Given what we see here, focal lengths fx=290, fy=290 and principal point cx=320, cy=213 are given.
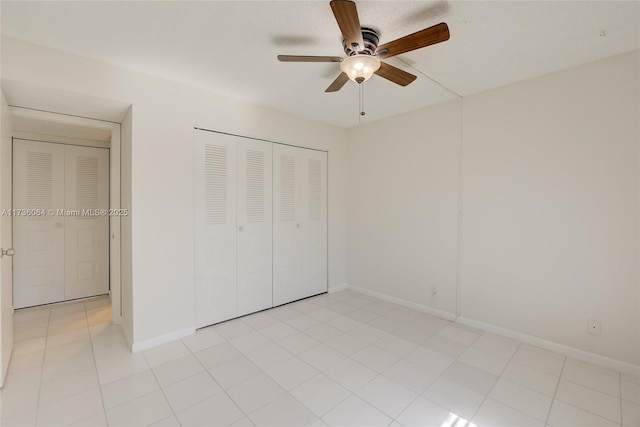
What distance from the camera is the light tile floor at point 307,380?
1840 millimetres

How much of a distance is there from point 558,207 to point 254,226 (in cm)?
308

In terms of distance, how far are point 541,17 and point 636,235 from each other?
5.97 ft

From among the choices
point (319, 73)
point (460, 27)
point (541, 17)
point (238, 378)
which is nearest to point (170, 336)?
point (238, 378)

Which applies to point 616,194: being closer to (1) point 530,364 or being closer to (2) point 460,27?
(1) point 530,364

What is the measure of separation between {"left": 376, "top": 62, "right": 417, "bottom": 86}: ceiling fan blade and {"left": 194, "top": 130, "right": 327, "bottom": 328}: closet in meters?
1.82

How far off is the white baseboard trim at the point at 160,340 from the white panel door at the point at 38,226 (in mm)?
2164

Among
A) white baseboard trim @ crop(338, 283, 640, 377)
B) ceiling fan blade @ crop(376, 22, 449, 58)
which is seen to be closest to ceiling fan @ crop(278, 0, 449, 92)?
ceiling fan blade @ crop(376, 22, 449, 58)

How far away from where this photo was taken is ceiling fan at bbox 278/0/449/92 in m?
1.56

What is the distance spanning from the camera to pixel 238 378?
7.34ft

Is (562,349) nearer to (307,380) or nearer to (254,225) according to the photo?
(307,380)

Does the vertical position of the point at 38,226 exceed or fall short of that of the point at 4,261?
it exceeds it

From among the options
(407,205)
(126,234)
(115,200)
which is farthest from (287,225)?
(115,200)

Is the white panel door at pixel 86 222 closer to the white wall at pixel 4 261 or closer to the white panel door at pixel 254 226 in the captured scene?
the white wall at pixel 4 261

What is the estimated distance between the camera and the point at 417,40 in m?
1.72
